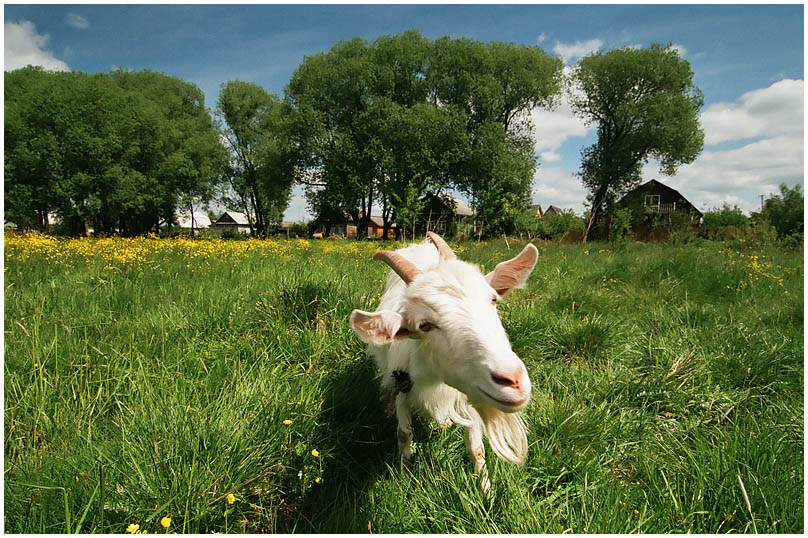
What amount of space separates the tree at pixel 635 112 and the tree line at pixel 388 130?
4.3 inches

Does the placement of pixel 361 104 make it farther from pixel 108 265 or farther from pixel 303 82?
pixel 108 265

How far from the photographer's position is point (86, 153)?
24.5 m

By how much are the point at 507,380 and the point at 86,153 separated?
107 ft

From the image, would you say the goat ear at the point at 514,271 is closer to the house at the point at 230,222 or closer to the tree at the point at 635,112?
the tree at the point at 635,112

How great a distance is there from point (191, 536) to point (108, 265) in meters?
5.47

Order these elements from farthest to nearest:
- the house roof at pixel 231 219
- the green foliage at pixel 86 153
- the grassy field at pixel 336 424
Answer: the house roof at pixel 231 219 < the green foliage at pixel 86 153 < the grassy field at pixel 336 424

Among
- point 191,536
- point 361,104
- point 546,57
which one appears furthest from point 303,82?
point 191,536

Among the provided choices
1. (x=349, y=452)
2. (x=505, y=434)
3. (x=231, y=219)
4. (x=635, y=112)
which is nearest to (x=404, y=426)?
(x=349, y=452)

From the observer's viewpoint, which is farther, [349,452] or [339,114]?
[339,114]

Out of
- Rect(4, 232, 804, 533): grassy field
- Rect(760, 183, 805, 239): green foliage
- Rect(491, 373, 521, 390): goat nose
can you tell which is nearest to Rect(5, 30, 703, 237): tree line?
Rect(760, 183, 805, 239): green foliage

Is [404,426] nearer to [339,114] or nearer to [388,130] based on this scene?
[388,130]

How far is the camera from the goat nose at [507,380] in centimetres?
153

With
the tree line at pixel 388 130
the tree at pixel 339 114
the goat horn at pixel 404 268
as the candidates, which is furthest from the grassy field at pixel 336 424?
the tree at pixel 339 114

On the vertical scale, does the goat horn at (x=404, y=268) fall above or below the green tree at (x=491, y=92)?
below
